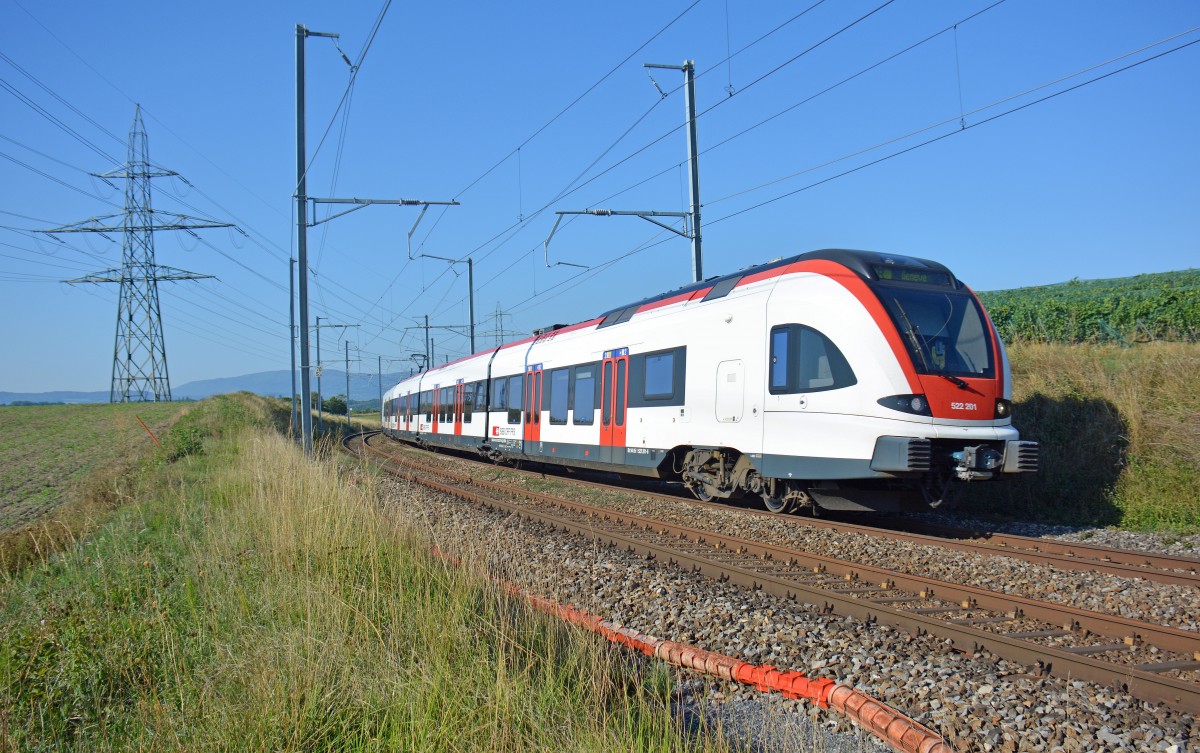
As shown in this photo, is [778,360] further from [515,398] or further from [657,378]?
[515,398]

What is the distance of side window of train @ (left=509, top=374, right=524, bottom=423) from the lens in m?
19.0

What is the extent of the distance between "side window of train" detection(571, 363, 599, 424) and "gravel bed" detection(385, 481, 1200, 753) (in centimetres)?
777

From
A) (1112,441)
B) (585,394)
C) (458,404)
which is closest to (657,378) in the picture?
(585,394)

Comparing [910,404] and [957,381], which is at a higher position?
[957,381]

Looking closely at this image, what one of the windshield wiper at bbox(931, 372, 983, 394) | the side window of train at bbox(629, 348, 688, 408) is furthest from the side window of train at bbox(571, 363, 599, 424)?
the windshield wiper at bbox(931, 372, 983, 394)

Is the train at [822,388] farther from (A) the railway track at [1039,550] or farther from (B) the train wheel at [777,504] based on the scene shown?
(A) the railway track at [1039,550]

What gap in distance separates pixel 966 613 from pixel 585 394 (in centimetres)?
995

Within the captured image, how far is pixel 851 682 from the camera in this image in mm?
4363

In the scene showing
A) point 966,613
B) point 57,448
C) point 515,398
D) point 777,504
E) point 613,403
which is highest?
point 515,398

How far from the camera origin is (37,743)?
3834 millimetres

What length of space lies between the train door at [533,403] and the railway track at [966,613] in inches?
320

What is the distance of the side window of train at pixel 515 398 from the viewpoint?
18969mm

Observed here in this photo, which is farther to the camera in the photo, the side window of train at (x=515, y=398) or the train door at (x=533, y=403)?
the side window of train at (x=515, y=398)

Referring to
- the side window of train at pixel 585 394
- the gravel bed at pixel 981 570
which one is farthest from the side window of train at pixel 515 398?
the gravel bed at pixel 981 570
